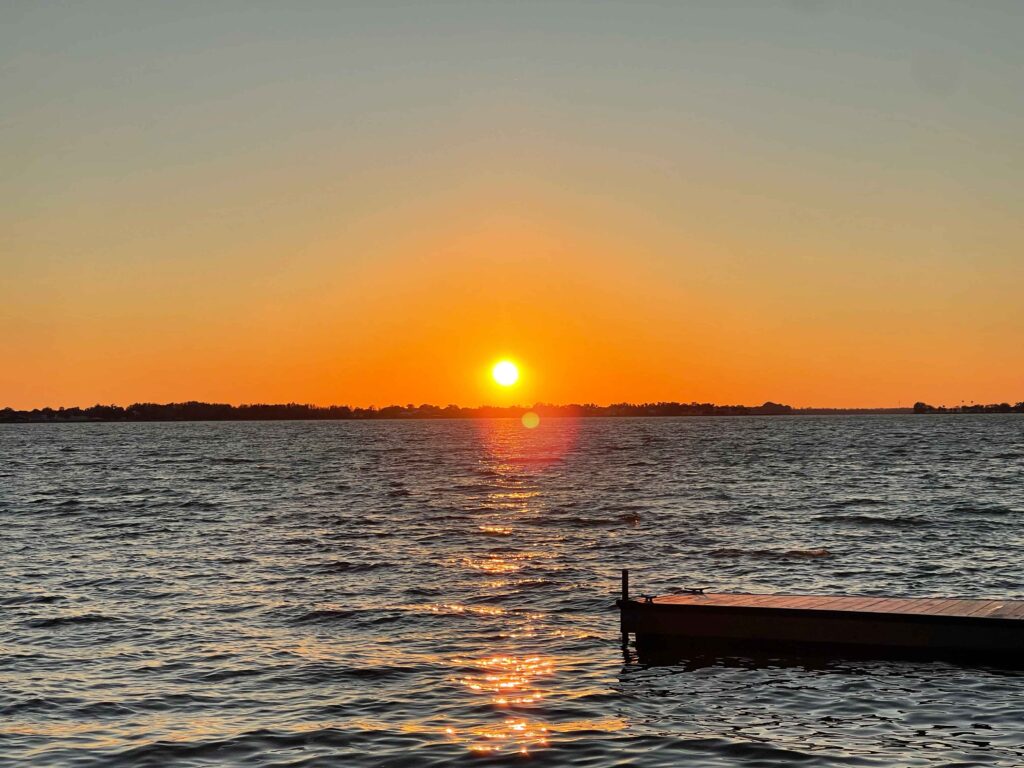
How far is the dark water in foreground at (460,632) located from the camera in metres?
18.0

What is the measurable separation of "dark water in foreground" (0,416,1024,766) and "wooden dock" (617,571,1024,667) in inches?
27.1

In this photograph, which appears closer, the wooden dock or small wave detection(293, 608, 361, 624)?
the wooden dock

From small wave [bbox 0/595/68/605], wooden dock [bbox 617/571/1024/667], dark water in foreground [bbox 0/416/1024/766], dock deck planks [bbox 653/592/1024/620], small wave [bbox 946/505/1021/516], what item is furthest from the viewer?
small wave [bbox 946/505/1021/516]

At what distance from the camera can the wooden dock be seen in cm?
2216

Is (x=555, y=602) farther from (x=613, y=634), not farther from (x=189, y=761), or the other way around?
(x=189, y=761)

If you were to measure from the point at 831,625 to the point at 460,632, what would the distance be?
872cm

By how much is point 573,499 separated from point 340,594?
36729 mm

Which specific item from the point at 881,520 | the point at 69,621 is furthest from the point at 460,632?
the point at 881,520

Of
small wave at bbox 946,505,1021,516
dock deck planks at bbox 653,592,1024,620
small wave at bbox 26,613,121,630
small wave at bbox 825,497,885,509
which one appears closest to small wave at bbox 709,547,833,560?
dock deck planks at bbox 653,592,1024,620

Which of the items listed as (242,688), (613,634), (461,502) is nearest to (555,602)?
(613,634)

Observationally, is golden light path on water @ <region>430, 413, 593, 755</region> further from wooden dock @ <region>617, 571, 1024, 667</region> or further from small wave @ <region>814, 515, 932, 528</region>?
small wave @ <region>814, 515, 932, 528</region>

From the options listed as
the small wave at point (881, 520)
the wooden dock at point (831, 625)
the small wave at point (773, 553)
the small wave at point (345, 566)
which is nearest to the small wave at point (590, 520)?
the small wave at point (881, 520)

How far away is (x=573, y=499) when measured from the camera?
67.9m

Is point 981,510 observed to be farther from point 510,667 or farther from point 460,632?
point 510,667
